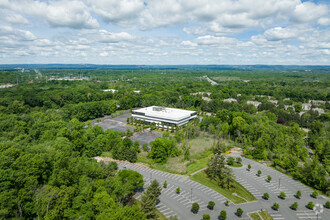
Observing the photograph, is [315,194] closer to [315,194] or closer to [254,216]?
[315,194]

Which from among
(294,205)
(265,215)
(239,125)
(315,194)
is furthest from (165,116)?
(294,205)

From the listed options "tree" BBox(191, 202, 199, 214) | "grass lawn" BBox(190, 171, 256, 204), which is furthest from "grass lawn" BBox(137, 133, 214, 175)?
"tree" BBox(191, 202, 199, 214)

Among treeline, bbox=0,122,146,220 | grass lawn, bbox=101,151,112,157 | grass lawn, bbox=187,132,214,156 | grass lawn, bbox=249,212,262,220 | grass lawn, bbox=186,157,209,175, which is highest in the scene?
treeline, bbox=0,122,146,220

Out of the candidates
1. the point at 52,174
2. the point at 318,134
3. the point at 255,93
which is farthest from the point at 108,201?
the point at 255,93

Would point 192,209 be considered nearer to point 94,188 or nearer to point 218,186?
point 218,186

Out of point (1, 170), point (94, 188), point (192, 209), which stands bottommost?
point (192, 209)

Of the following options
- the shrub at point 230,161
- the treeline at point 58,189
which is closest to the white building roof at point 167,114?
the shrub at point 230,161

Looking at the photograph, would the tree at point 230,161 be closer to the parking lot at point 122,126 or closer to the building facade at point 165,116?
the parking lot at point 122,126

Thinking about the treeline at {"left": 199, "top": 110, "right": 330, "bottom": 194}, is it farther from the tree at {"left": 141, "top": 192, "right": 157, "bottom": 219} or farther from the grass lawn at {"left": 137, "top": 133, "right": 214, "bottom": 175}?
the tree at {"left": 141, "top": 192, "right": 157, "bottom": 219}
